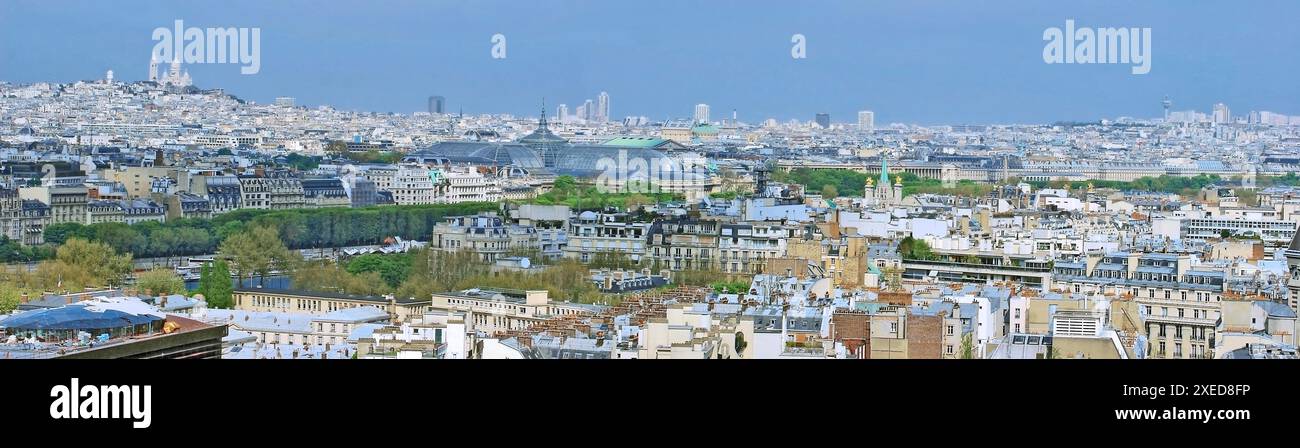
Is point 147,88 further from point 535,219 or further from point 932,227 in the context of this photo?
point 932,227

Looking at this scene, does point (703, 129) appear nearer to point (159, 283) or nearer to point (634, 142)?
point (634, 142)

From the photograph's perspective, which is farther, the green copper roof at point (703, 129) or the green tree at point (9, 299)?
the green copper roof at point (703, 129)

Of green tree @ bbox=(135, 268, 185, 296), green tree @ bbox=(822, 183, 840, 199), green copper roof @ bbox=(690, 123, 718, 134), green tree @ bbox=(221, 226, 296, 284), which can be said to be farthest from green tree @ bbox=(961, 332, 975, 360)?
green copper roof @ bbox=(690, 123, 718, 134)

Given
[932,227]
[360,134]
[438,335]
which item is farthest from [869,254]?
[360,134]

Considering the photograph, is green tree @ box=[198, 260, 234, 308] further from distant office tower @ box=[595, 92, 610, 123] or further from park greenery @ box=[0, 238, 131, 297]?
distant office tower @ box=[595, 92, 610, 123]

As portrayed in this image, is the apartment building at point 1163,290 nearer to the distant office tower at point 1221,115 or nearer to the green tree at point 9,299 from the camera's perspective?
the green tree at point 9,299

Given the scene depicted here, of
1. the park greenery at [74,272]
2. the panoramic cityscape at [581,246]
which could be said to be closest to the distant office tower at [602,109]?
the panoramic cityscape at [581,246]
